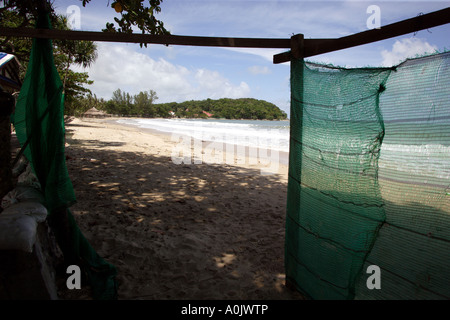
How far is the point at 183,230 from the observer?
374cm

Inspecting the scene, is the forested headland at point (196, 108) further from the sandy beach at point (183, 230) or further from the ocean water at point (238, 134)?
the sandy beach at point (183, 230)

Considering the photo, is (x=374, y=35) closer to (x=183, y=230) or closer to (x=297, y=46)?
(x=297, y=46)

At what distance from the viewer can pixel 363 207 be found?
6.04ft

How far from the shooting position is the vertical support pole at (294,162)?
229 centimetres

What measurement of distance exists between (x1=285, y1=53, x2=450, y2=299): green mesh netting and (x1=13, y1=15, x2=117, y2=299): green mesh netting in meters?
Result: 1.94

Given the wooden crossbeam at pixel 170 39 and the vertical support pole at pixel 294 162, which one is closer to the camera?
the vertical support pole at pixel 294 162

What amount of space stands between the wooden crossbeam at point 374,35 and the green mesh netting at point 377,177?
0.17 m

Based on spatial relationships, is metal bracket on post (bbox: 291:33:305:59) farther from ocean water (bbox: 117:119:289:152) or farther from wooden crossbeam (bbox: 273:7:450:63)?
ocean water (bbox: 117:119:289:152)

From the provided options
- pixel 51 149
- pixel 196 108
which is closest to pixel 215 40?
pixel 51 149

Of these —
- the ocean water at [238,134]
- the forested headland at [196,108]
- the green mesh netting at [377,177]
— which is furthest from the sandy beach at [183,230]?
the forested headland at [196,108]

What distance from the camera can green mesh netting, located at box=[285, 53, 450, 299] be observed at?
1.63m

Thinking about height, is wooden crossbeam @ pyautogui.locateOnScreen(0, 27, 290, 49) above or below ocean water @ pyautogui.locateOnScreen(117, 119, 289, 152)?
above

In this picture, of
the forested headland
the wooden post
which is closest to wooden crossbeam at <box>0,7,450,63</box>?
the wooden post

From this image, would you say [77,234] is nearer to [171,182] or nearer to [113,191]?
[113,191]
